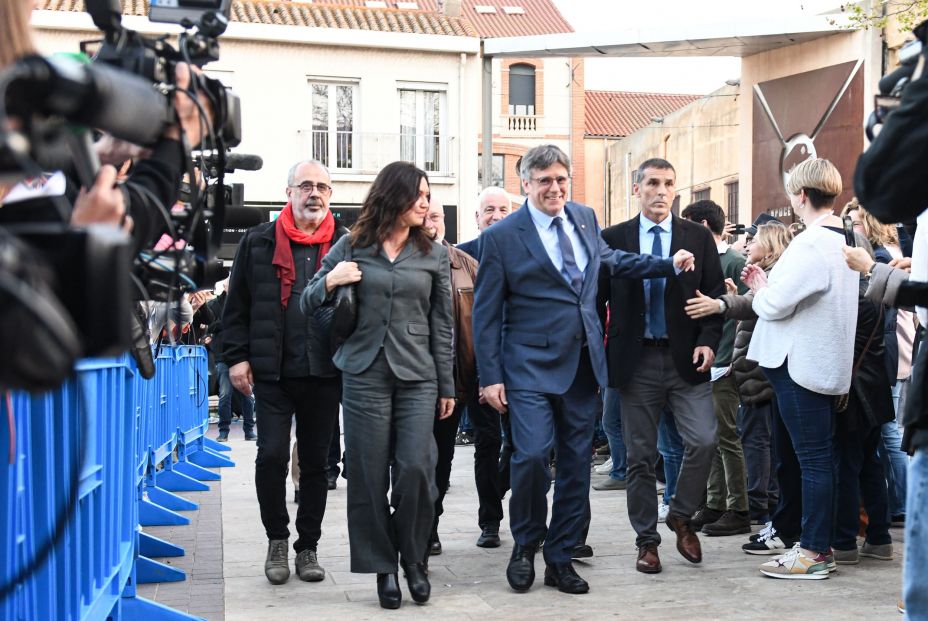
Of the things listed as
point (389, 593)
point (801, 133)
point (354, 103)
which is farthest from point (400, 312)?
point (354, 103)

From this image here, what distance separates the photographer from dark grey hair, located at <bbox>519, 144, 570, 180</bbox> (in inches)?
252

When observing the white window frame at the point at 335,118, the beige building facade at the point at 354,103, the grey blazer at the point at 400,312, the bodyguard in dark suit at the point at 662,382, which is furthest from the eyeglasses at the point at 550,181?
the white window frame at the point at 335,118

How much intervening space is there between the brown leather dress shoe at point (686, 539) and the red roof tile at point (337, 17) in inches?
912

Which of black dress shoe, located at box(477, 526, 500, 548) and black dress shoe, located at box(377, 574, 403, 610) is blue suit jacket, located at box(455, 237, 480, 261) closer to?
black dress shoe, located at box(477, 526, 500, 548)

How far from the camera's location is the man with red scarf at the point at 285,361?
6324 millimetres

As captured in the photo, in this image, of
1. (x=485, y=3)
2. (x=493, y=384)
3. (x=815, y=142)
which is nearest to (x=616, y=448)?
(x=493, y=384)

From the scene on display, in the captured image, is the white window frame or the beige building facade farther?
the white window frame

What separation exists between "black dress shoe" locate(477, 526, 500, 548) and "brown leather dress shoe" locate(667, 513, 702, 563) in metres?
1.21

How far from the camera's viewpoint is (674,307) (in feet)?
21.6

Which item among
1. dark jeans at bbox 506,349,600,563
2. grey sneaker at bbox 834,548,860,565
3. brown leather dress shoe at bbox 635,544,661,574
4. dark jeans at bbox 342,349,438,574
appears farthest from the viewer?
grey sneaker at bbox 834,548,860,565

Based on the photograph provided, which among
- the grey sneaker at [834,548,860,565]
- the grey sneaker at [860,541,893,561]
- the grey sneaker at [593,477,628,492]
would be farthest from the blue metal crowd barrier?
the grey sneaker at [593,477,628,492]

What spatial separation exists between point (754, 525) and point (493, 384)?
8.84 ft

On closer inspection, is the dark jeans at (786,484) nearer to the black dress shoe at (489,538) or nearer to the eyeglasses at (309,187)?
the black dress shoe at (489,538)

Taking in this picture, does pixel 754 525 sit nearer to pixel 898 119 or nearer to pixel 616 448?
pixel 616 448
